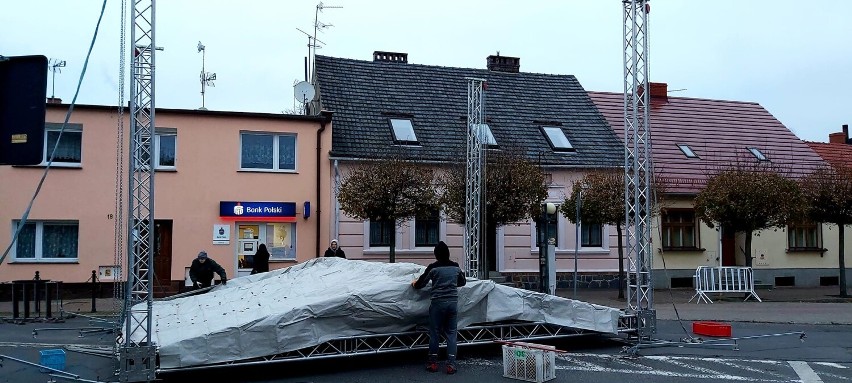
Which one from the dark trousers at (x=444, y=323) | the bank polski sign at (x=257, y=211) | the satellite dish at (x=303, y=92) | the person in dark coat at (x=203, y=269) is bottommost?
→ the dark trousers at (x=444, y=323)

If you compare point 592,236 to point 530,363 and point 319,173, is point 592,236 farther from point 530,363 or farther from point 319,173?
point 530,363

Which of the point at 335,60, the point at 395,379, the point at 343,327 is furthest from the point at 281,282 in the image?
the point at 335,60

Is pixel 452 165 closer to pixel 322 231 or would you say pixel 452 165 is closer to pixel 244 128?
pixel 322 231

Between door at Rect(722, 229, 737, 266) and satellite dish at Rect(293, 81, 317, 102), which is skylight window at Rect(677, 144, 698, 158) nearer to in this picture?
door at Rect(722, 229, 737, 266)

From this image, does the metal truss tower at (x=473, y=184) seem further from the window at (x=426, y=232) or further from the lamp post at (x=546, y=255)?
the window at (x=426, y=232)

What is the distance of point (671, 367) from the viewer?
10703 mm

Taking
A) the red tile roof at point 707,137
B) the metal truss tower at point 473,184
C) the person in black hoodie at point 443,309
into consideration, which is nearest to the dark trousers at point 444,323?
the person in black hoodie at point 443,309

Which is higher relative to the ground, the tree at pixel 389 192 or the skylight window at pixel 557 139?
the skylight window at pixel 557 139

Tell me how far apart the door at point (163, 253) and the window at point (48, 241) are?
2.02m

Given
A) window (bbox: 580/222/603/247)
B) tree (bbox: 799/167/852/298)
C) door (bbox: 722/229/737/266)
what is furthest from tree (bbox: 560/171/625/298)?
door (bbox: 722/229/737/266)

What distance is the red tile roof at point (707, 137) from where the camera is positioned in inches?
1033

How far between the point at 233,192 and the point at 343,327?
40.0ft

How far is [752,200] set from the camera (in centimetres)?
2070

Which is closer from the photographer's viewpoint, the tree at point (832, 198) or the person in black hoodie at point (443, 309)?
the person in black hoodie at point (443, 309)
